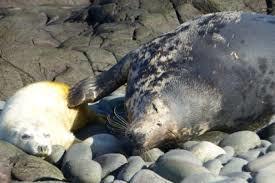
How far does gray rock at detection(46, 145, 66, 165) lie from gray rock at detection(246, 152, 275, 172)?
1.49 metres

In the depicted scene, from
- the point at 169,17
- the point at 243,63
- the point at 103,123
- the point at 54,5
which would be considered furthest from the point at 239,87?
the point at 54,5

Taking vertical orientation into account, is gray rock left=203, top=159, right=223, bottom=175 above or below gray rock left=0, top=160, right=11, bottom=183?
above

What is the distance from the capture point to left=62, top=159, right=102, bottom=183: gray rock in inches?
162

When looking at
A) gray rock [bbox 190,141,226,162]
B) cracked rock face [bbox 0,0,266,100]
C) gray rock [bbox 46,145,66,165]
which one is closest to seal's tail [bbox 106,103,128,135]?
gray rock [bbox 46,145,66,165]

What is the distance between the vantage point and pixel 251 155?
14.3 feet

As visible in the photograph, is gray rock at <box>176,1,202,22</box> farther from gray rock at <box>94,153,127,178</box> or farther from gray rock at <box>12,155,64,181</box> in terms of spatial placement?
gray rock at <box>12,155,64,181</box>

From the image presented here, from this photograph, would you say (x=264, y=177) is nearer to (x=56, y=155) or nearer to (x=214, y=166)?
(x=214, y=166)

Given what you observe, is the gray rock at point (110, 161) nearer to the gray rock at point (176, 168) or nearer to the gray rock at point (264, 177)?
the gray rock at point (176, 168)

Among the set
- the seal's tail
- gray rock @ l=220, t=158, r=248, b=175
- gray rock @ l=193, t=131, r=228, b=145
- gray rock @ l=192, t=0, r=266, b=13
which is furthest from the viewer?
gray rock @ l=192, t=0, r=266, b=13

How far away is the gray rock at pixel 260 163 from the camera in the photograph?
154 inches

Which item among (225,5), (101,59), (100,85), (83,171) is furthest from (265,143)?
(225,5)

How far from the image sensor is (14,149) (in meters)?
4.71

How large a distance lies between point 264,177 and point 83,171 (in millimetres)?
1198

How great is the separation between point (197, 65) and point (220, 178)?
5.78ft
